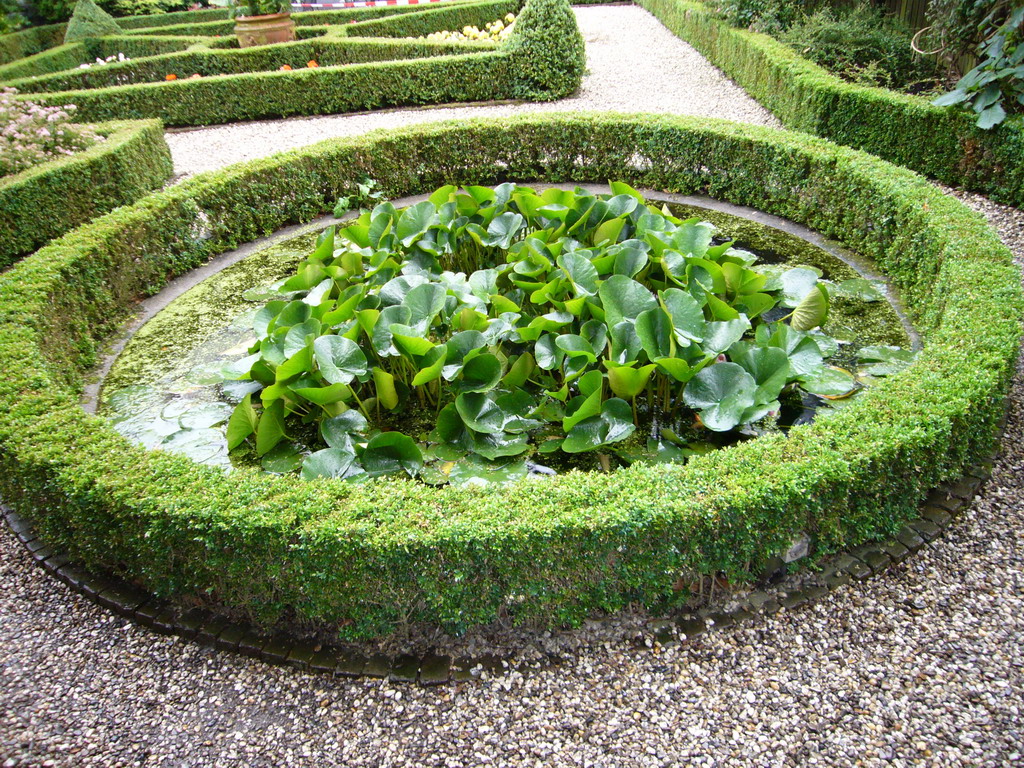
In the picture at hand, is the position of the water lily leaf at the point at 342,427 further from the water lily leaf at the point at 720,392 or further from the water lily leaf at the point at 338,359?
the water lily leaf at the point at 720,392

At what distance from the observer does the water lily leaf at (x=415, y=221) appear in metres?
5.25

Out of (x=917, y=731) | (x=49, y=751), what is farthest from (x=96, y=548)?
(x=917, y=731)

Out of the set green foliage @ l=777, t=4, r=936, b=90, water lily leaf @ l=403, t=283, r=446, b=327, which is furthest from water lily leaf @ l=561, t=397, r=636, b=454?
green foliage @ l=777, t=4, r=936, b=90

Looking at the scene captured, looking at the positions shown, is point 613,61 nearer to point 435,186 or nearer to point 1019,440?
point 435,186

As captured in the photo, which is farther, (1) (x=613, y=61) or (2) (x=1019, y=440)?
(1) (x=613, y=61)

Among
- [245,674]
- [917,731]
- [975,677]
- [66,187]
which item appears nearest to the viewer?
[917,731]

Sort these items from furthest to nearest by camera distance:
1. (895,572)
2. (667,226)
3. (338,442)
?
(667,226), (338,442), (895,572)

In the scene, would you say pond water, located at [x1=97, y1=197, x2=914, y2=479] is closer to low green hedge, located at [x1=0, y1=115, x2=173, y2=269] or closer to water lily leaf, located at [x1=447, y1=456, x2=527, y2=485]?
water lily leaf, located at [x1=447, y1=456, x2=527, y2=485]

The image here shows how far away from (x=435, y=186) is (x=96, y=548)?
19.3 ft

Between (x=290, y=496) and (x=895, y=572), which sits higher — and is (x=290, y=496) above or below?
above

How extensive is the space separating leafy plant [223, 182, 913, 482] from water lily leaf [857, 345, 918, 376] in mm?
188

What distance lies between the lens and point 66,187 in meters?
7.27

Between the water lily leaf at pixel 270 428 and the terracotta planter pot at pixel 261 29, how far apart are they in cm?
1293

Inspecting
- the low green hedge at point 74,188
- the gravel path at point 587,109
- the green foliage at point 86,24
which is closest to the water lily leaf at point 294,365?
the low green hedge at point 74,188
